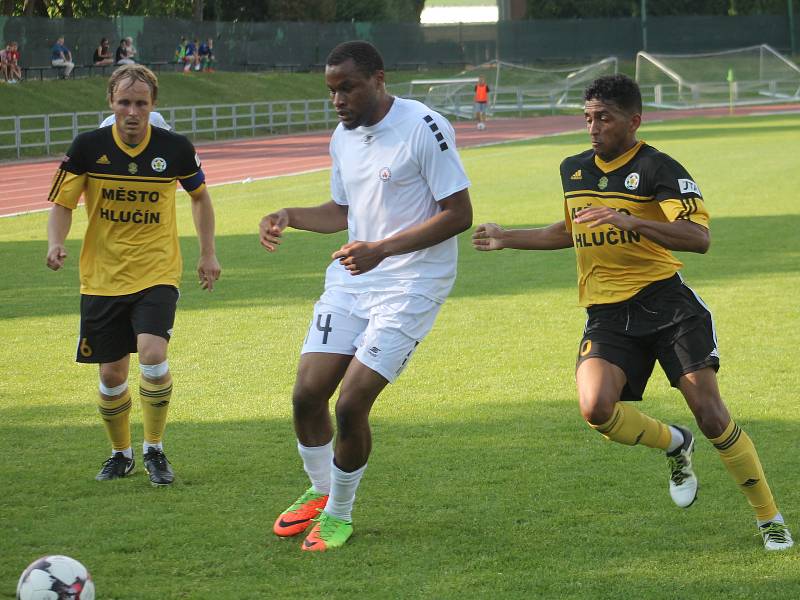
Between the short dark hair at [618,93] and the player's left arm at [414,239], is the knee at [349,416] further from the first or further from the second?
the short dark hair at [618,93]

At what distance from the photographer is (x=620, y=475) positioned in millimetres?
6277

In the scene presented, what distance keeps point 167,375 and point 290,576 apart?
1790 millimetres

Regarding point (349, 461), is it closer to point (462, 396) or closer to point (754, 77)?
point (462, 396)

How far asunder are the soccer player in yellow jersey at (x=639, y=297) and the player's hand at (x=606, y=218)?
0.01 metres

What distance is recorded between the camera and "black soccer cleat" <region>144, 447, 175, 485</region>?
6.31 m

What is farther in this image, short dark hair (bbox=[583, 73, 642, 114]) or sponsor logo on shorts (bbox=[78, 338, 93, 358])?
sponsor logo on shorts (bbox=[78, 338, 93, 358])

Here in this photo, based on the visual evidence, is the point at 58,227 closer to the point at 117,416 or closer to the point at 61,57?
the point at 117,416

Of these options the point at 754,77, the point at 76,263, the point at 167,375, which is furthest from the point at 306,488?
the point at 754,77

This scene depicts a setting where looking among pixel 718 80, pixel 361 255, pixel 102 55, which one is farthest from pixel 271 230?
pixel 718 80

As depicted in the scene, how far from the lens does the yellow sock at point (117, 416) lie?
6.52 meters

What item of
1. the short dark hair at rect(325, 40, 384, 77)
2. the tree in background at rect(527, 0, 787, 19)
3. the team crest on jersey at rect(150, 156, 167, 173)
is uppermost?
the tree in background at rect(527, 0, 787, 19)

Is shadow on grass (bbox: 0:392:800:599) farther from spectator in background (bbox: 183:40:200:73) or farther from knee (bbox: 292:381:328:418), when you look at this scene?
spectator in background (bbox: 183:40:200:73)

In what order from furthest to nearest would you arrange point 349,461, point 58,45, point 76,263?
point 58,45 → point 76,263 → point 349,461

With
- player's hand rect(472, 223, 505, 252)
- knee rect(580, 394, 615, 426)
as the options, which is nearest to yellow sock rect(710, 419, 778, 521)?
knee rect(580, 394, 615, 426)
